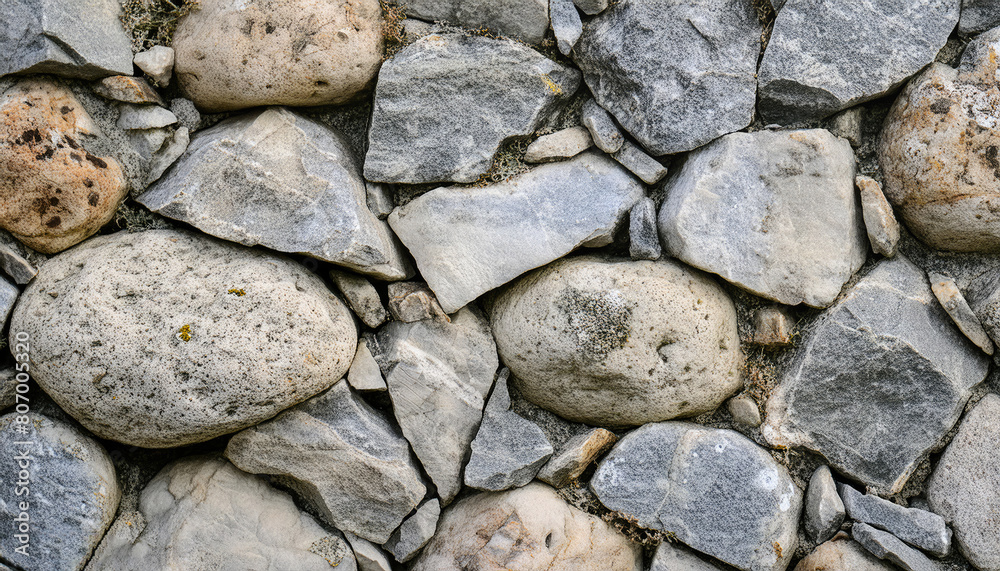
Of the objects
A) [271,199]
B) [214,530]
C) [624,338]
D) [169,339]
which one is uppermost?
[271,199]

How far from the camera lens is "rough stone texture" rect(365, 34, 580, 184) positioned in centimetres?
332

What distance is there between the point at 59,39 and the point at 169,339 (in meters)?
1.39

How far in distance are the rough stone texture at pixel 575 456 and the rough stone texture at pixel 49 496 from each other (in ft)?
7.00

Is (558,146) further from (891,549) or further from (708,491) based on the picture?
(891,549)

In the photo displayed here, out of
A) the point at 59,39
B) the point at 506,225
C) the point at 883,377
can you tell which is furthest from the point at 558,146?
the point at 59,39

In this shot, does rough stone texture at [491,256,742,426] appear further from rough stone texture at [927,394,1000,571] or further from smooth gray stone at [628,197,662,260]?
rough stone texture at [927,394,1000,571]

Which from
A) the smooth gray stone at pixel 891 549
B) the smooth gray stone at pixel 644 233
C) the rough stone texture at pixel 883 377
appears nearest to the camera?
the smooth gray stone at pixel 891 549

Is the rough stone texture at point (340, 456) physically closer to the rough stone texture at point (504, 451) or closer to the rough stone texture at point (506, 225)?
the rough stone texture at point (504, 451)

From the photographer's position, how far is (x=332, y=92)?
3354 millimetres

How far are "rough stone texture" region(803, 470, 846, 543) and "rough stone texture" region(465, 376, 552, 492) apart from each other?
1290 mm

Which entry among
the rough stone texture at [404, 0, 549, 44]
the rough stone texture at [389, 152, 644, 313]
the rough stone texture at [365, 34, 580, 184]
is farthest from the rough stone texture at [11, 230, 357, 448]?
the rough stone texture at [404, 0, 549, 44]

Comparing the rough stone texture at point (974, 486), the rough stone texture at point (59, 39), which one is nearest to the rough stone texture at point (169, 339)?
the rough stone texture at point (59, 39)

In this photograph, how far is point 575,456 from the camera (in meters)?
3.35

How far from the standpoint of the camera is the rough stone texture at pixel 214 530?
3201mm
